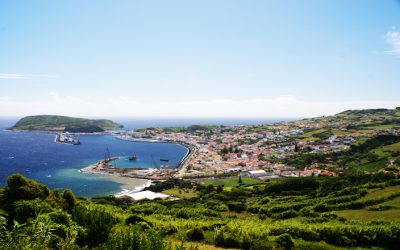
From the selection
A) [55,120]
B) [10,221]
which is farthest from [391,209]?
[55,120]

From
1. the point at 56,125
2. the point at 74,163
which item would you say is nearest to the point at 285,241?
the point at 74,163

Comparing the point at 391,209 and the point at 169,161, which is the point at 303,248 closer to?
the point at 391,209

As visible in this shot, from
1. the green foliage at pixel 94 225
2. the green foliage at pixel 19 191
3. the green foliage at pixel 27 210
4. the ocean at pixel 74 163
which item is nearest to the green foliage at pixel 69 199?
the green foliage at pixel 19 191

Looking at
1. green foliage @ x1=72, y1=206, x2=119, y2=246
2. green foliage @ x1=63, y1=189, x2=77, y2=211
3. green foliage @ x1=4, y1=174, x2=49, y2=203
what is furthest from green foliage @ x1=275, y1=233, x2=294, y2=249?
green foliage @ x1=4, y1=174, x2=49, y2=203

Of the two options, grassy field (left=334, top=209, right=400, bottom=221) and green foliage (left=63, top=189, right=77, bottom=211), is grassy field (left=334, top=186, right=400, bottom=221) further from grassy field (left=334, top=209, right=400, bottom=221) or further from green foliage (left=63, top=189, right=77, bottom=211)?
green foliage (left=63, top=189, right=77, bottom=211)

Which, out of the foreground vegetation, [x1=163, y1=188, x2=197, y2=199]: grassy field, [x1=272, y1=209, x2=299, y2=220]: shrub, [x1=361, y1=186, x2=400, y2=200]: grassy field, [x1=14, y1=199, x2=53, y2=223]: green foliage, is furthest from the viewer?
[x1=163, y1=188, x2=197, y2=199]: grassy field

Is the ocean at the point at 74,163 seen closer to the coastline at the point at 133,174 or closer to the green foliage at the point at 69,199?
the coastline at the point at 133,174

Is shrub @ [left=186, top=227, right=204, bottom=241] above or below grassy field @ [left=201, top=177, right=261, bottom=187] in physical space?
above
